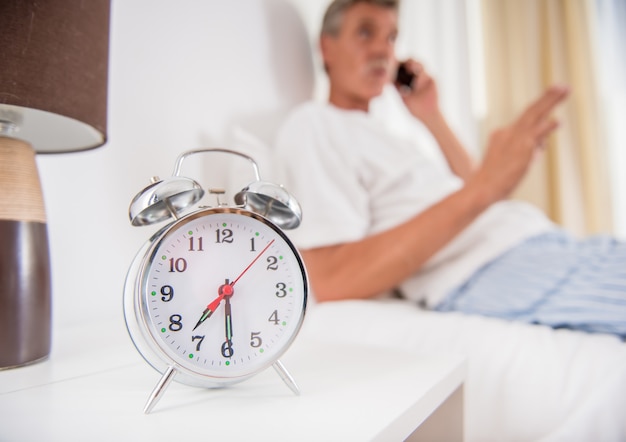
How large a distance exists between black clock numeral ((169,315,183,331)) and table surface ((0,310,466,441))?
2.9 inches

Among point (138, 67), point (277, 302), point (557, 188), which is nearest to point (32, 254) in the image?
point (277, 302)

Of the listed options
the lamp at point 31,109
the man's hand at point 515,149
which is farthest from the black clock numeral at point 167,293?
the man's hand at point 515,149

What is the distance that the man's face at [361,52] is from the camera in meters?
1.37

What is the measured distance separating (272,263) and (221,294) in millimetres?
63

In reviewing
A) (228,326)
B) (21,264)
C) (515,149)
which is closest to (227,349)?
(228,326)

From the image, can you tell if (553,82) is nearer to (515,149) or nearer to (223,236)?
(515,149)

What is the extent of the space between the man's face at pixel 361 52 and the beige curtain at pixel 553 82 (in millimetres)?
1068

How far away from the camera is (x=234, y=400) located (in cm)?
41

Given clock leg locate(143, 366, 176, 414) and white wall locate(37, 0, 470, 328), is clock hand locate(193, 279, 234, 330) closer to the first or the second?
clock leg locate(143, 366, 176, 414)

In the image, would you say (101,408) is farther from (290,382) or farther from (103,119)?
(103,119)

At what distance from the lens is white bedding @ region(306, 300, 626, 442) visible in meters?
0.56

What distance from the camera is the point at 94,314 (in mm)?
827

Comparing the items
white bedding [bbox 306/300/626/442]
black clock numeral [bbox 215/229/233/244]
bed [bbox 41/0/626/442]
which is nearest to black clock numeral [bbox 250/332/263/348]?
black clock numeral [bbox 215/229/233/244]

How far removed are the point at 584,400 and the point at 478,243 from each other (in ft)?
1.59
